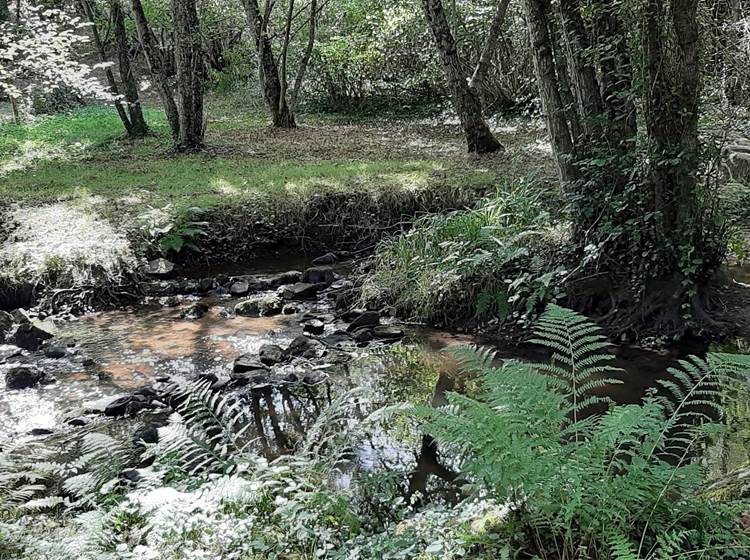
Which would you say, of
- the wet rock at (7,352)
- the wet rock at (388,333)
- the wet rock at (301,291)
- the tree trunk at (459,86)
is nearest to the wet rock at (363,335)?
the wet rock at (388,333)

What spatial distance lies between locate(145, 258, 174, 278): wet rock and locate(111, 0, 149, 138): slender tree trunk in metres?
7.09

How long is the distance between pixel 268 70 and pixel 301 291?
9.78m

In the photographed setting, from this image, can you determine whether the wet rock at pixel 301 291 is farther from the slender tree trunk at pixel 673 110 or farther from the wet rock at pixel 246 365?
the slender tree trunk at pixel 673 110

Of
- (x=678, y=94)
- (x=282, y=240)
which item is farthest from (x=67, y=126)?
(x=678, y=94)

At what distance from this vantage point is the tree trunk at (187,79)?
1311 centimetres

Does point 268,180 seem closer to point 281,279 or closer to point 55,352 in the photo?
point 281,279

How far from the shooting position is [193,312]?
26.3ft

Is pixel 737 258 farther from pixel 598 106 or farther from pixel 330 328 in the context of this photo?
pixel 330 328

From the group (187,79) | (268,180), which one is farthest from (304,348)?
(187,79)

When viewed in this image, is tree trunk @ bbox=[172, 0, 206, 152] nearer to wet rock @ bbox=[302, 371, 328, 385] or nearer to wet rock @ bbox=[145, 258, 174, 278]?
wet rock @ bbox=[145, 258, 174, 278]

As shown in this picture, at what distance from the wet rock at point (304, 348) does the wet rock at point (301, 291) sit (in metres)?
1.49

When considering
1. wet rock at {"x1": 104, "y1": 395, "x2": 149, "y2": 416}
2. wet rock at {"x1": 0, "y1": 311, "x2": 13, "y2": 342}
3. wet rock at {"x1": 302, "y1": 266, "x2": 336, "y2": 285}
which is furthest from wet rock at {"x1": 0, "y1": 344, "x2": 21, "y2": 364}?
wet rock at {"x1": 302, "y1": 266, "x2": 336, "y2": 285}

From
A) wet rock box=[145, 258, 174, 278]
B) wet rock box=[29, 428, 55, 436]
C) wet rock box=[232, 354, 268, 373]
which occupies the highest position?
wet rock box=[145, 258, 174, 278]

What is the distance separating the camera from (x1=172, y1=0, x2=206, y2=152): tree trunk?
43.0 ft
